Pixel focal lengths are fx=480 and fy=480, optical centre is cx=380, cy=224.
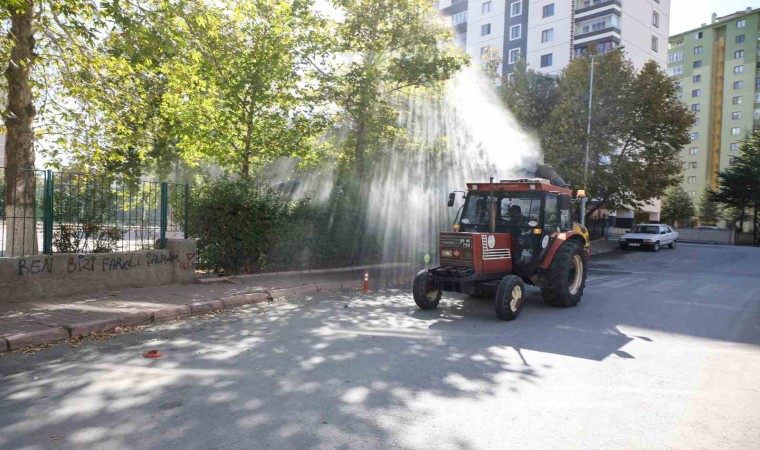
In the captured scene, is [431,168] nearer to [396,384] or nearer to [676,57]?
[396,384]

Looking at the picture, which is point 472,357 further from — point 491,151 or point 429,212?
point 491,151

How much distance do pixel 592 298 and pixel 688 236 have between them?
3742cm

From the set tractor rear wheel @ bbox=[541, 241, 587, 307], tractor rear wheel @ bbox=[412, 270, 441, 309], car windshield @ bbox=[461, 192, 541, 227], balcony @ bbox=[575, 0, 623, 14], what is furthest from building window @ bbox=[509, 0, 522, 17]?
tractor rear wheel @ bbox=[412, 270, 441, 309]

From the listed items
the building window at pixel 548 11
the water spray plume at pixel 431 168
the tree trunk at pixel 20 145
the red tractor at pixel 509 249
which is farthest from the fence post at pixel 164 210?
the building window at pixel 548 11

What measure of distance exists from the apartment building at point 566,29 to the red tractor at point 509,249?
3791 cm

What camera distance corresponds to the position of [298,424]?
12.0 ft

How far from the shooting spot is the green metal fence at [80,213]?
7.99 m

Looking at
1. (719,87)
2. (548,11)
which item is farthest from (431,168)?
(719,87)

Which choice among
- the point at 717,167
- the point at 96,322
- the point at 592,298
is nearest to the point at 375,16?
the point at 592,298

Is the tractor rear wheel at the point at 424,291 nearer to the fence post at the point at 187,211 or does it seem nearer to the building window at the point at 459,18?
the fence post at the point at 187,211

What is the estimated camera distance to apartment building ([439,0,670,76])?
146ft

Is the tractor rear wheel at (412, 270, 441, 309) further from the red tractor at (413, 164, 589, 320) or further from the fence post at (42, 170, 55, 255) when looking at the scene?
the fence post at (42, 170, 55, 255)

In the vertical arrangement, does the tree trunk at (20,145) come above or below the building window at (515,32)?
below

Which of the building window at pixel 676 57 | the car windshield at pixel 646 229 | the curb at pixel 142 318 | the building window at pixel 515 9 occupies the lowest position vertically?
the curb at pixel 142 318
